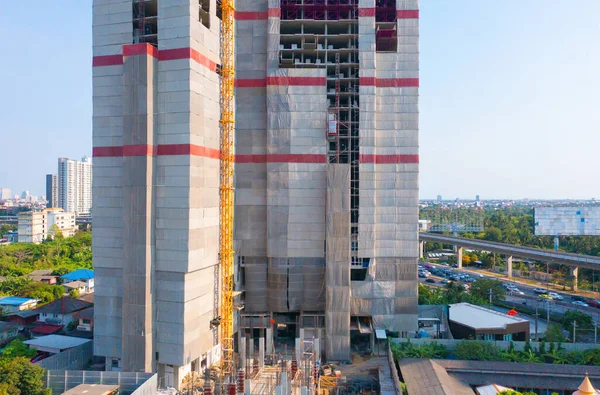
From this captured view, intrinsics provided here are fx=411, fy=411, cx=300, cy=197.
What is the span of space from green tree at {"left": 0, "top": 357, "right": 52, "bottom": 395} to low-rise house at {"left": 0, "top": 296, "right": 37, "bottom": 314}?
116 feet

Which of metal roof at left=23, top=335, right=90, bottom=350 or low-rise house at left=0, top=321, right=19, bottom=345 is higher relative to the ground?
metal roof at left=23, top=335, right=90, bottom=350

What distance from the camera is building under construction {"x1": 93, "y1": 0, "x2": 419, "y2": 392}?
3862 centimetres

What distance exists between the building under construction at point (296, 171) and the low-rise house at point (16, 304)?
1241 inches

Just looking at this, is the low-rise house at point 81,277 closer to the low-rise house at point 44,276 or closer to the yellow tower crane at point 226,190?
the low-rise house at point 44,276

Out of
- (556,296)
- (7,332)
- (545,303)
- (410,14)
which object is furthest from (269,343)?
(556,296)

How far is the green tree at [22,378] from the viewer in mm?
28688

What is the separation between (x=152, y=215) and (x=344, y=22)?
30544mm

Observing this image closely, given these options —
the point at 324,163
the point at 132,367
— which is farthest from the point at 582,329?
the point at 132,367

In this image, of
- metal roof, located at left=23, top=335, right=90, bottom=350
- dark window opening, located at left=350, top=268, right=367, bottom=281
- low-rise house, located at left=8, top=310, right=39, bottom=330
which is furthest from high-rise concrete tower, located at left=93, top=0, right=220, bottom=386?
low-rise house, located at left=8, top=310, right=39, bottom=330

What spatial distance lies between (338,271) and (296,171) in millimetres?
11953

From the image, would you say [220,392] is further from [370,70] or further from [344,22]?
[344,22]

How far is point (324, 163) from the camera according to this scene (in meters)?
46.2

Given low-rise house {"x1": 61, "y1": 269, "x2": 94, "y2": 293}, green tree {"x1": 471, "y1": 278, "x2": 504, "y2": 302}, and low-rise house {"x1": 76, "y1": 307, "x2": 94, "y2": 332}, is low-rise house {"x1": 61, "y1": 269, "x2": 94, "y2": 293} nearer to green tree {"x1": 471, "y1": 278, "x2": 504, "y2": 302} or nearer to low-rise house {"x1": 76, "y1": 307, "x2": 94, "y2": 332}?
low-rise house {"x1": 76, "y1": 307, "x2": 94, "y2": 332}

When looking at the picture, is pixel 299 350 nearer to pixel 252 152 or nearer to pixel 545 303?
pixel 252 152
